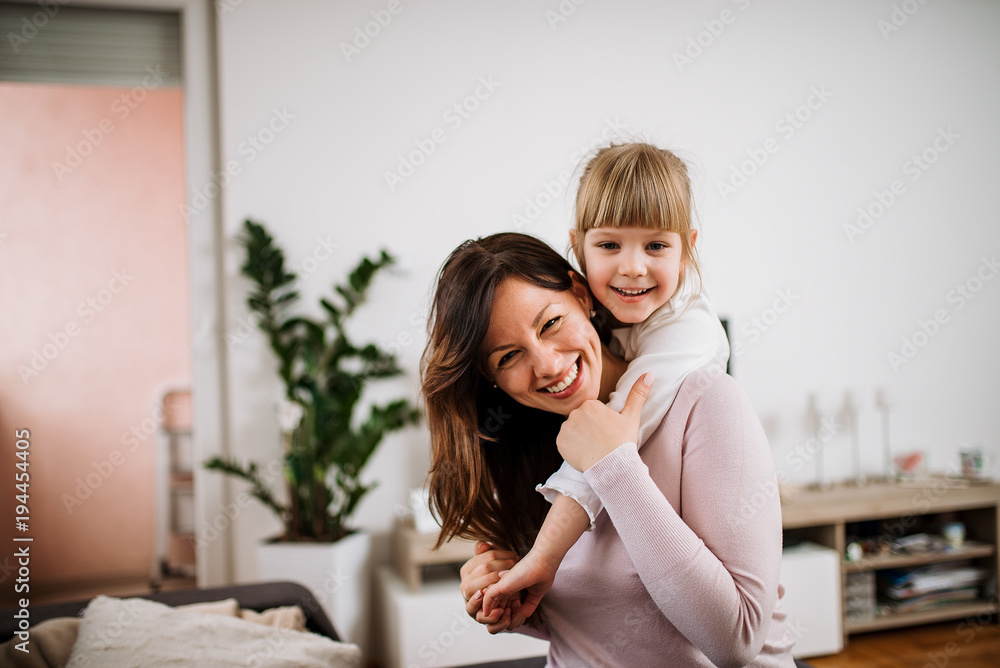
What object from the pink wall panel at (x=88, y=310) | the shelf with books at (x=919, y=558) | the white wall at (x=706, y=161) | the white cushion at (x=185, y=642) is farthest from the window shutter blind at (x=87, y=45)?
the shelf with books at (x=919, y=558)

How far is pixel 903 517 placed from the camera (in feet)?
11.5

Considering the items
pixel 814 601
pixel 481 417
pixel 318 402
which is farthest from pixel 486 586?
pixel 814 601

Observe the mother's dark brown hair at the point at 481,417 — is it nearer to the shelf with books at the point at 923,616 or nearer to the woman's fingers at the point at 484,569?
the woman's fingers at the point at 484,569

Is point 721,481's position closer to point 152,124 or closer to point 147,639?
point 147,639

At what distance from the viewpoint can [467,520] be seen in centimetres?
113

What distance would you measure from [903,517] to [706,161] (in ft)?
6.48

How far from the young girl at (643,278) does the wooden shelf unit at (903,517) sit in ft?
7.57

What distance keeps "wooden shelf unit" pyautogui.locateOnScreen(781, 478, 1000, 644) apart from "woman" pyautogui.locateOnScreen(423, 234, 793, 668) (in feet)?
7.57

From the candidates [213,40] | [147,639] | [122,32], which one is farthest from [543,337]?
[122,32]

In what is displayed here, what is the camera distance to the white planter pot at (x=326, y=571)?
9.02ft

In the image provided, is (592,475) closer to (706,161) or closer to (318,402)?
(318,402)

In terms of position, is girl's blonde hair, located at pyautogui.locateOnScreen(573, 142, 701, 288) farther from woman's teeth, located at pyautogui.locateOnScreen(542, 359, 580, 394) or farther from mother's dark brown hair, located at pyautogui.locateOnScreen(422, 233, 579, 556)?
woman's teeth, located at pyautogui.locateOnScreen(542, 359, 580, 394)

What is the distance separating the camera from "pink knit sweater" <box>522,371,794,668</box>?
847mm

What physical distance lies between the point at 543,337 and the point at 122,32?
3185 mm
